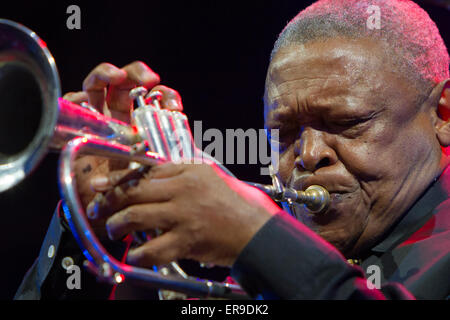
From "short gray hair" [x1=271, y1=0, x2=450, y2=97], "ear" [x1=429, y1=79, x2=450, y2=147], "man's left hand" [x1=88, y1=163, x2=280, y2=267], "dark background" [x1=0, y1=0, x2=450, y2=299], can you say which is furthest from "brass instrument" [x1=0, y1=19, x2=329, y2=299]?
"dark background" [x1=0, y1=0, x2=450, y2=299]

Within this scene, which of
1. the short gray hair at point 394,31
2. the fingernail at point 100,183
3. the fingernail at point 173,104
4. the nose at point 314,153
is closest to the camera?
the fingernail at point 100,183

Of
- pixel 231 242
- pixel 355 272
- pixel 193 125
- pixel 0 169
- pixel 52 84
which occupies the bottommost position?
pixel 193 125

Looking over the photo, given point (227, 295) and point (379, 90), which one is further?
point (379, 90)

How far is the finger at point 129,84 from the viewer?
1.96 metres

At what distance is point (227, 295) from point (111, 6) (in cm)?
251

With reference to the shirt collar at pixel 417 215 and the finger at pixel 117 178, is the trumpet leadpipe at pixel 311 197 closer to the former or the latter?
the shirt collar at pixel 417 215

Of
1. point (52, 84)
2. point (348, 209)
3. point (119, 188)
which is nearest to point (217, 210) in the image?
point (119, 188)

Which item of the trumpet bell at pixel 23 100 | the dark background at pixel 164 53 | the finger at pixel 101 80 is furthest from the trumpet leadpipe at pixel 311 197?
the dark background at pixel 164 53

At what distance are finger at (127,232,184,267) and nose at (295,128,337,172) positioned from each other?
44.8 inches

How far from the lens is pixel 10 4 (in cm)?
312

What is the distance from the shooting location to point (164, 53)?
12.6ft

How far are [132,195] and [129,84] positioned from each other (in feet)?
2.60

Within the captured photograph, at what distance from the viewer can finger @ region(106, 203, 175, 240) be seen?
1.39 metres

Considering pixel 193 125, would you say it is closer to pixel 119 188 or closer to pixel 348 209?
pixel 348 209
